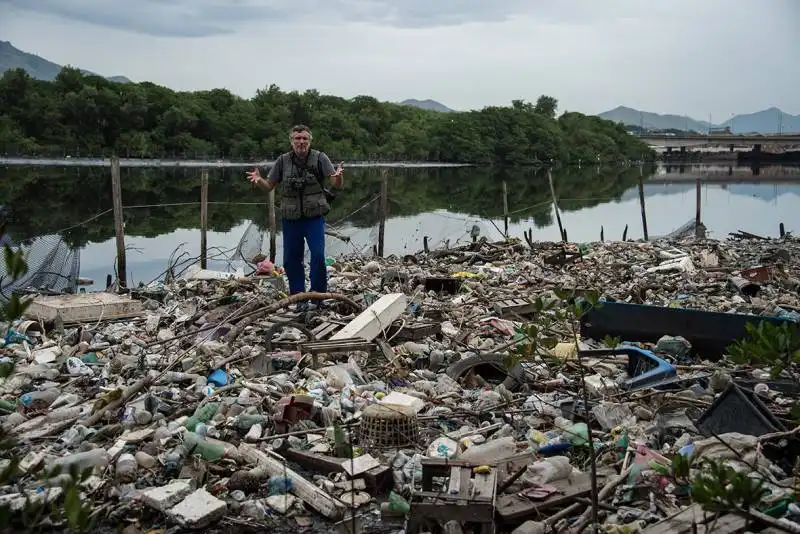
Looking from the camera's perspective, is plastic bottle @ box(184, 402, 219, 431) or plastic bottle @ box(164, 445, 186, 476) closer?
plastic bottle @ box(164, 445, 186, 476)

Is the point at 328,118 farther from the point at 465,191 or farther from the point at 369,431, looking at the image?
the point at 369,431

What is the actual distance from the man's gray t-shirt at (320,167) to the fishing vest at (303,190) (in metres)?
0.05

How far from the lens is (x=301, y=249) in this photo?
23.6 ft

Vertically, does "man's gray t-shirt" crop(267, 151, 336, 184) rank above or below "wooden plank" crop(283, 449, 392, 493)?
above

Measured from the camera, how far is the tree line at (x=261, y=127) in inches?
2840

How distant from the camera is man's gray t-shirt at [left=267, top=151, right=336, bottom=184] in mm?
6949

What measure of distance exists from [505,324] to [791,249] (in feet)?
33.8

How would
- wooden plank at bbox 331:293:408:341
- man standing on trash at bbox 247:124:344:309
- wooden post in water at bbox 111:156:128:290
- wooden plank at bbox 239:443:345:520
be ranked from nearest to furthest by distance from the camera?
wooden plank at bbox 239:443:345:520
wooden plank at bbox 331:293:408:341
man standing on trash at bbox 247:124:344:309
wooden post in water at bbox 111:156:128:290

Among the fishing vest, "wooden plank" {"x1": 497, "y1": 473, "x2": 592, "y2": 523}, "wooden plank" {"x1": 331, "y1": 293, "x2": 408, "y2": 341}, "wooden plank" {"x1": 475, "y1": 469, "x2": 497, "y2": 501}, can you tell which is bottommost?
"wooden plank" {"x1": 497, "y1": 473, "x2": 592, "y2": 523}

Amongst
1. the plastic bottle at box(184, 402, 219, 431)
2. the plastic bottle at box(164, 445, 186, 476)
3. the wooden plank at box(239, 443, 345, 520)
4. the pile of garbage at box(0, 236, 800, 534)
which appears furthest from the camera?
the plastic bottle at box(184, 402, 219, 431)

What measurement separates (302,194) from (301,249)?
22.2 inches

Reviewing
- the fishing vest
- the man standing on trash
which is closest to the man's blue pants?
the man standing on trash

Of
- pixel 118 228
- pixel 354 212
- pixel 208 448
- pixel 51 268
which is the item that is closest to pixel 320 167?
pixel 208 448

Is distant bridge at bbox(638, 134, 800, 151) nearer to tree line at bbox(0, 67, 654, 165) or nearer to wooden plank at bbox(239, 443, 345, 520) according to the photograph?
tree line at bbox(0, 67, 654, 165)
